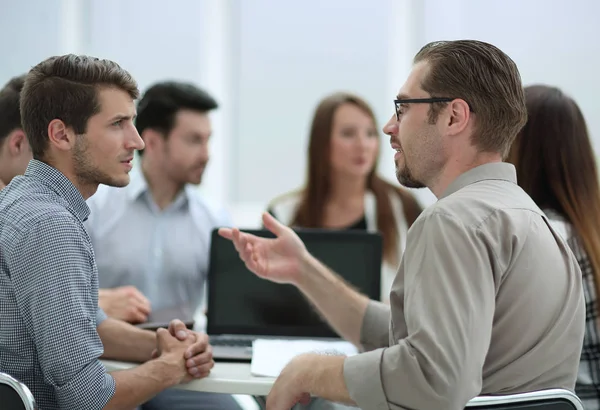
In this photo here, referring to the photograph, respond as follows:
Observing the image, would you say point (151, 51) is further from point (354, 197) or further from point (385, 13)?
point (354, 197)

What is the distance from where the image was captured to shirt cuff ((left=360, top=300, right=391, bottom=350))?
2107 mm

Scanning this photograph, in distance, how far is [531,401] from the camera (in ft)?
4.35

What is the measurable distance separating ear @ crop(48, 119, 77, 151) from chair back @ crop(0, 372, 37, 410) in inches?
23.7

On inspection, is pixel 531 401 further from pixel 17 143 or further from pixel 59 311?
pixel 17 143

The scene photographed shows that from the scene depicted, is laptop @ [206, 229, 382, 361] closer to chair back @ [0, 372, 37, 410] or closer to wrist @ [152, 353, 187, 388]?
wrist @ [152, 353, 187, 388]

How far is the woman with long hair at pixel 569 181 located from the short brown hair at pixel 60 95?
130 centimetres

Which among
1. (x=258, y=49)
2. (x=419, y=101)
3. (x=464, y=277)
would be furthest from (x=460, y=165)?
(x=258, y=49)

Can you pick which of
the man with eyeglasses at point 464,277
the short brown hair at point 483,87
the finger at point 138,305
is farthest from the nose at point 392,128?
the finger at point 138,305

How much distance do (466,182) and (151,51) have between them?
3.71 metres

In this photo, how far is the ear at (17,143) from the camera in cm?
231

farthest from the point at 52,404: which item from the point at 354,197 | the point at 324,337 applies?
the point at 354,197

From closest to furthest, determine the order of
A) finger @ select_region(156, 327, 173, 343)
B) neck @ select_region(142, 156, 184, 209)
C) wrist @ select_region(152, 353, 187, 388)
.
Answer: wrist @ select_region(152, 353, 187, 388) < finger @ select_region(156, 327, 173, 343) < neck @ select_region(142, 156, 184, 209)

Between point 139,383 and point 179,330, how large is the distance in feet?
0.77

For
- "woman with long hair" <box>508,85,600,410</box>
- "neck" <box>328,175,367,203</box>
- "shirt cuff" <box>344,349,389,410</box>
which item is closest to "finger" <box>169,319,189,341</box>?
"shirt cuff" <box>344,349,389,410</box>
